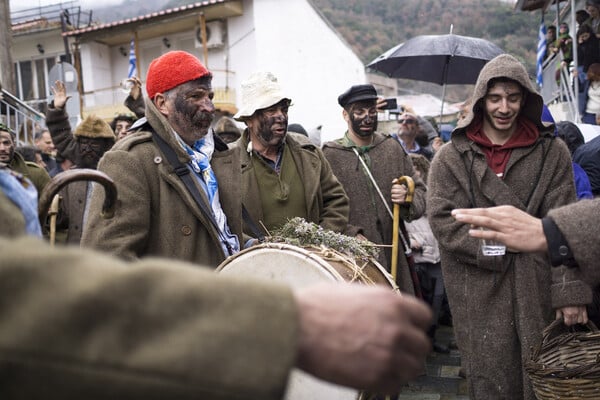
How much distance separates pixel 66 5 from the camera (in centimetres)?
3847

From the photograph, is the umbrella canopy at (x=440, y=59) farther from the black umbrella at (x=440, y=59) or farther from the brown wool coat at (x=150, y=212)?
the brown wool coat at (x=150, y=212)

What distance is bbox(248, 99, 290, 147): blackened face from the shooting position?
4895 millimetres

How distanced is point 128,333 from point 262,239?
2771 mm

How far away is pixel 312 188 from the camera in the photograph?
479 cm

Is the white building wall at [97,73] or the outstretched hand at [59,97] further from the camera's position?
the white building wall at [97,73]

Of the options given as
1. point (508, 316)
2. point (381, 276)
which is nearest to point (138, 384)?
point (381, 276)

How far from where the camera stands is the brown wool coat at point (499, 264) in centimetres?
389

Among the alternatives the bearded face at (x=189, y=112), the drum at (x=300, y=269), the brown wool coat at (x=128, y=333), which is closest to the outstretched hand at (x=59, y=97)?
the bearded face at (x=189, y=112)

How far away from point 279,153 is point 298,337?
3.95m

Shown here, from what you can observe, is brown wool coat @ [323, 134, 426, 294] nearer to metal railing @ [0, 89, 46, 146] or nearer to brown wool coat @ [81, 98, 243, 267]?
brown wool coat @ [81, 98, 243, 267]

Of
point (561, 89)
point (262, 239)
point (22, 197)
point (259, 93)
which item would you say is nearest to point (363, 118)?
point (259, 93)

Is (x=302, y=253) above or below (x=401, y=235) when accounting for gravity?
above

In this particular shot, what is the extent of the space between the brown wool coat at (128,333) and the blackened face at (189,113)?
97.3 inches

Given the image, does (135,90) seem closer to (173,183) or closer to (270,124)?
(270,124)
